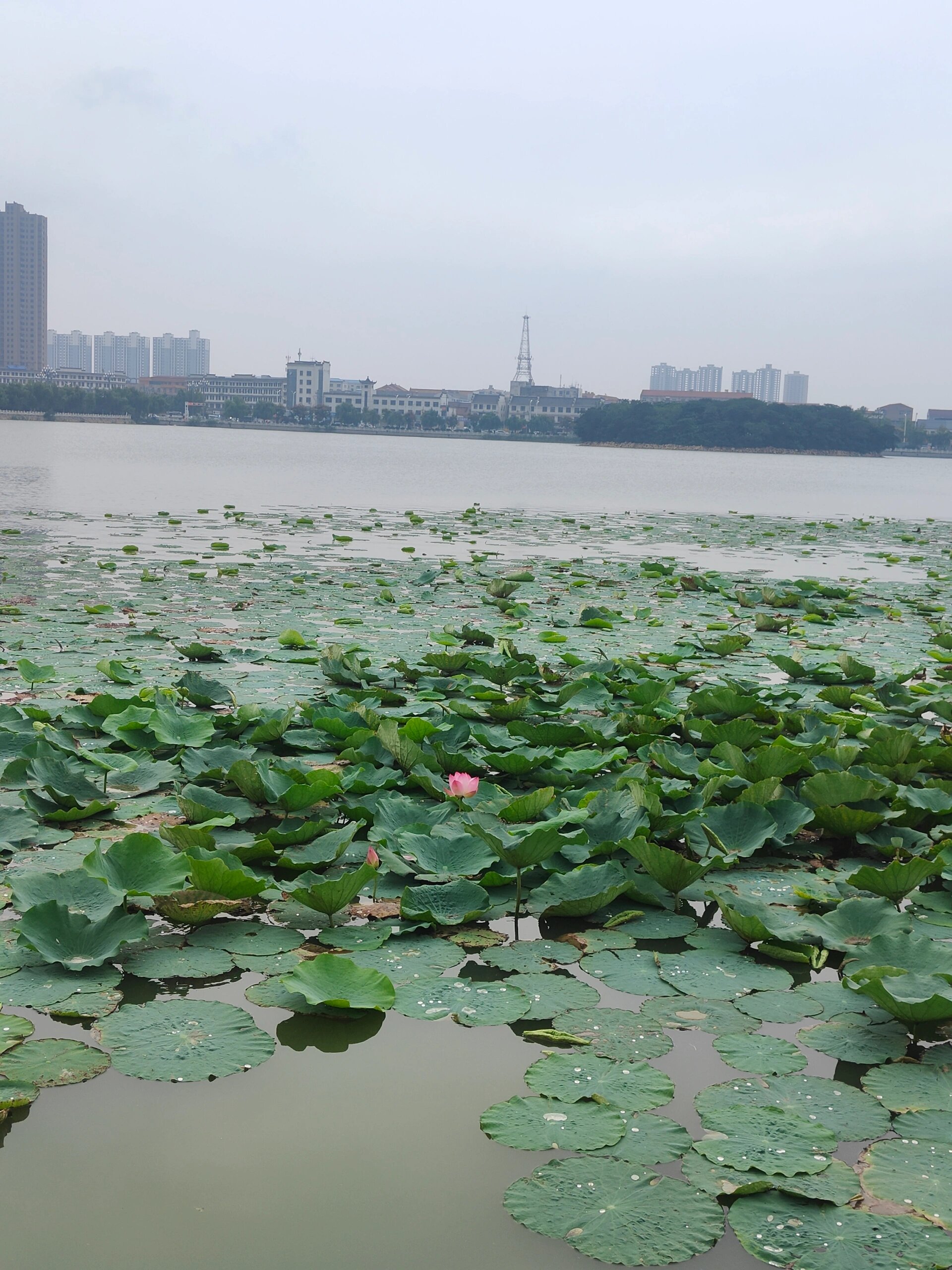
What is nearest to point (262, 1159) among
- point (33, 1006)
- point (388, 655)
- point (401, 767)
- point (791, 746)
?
point (33, 1006)

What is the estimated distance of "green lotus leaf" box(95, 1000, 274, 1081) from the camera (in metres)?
1.55

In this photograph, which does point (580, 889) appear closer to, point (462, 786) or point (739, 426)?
point (462, 786)

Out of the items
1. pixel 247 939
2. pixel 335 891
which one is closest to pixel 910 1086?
pixel 335 891

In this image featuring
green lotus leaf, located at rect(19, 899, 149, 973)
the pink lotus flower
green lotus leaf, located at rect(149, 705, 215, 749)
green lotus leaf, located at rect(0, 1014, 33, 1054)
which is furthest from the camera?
green lotus leaf, located at rect(149, 705, 215, 749)

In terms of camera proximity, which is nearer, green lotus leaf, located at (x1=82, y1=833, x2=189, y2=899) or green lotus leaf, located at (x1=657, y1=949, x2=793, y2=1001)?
green lotus leaf, located at (x1=657, y1=949, x2=793, y2=1001)

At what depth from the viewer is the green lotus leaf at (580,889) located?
212cm

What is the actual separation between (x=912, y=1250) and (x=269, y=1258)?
0.74 metres

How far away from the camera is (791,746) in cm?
309

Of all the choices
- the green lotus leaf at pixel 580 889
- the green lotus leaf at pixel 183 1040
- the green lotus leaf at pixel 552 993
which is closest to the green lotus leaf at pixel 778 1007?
the green lotus leaf at pixel 552 993

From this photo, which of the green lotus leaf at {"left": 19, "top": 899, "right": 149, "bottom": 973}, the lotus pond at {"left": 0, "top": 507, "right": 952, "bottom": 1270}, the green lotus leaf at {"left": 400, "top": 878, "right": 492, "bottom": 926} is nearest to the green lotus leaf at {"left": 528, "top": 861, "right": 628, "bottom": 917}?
the lotus pond at {"left": 0, "top": 507, "right": 952, "bottom": 1270}

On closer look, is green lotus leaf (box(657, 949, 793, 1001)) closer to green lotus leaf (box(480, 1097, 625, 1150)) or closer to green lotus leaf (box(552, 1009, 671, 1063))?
green lotus leaf (box(552, 1009, 671, 1063))

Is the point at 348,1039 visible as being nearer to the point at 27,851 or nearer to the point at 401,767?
the point at 27,851

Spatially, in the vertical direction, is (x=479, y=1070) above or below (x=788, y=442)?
below

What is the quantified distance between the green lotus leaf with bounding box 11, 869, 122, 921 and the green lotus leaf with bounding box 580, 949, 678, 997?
880mm
